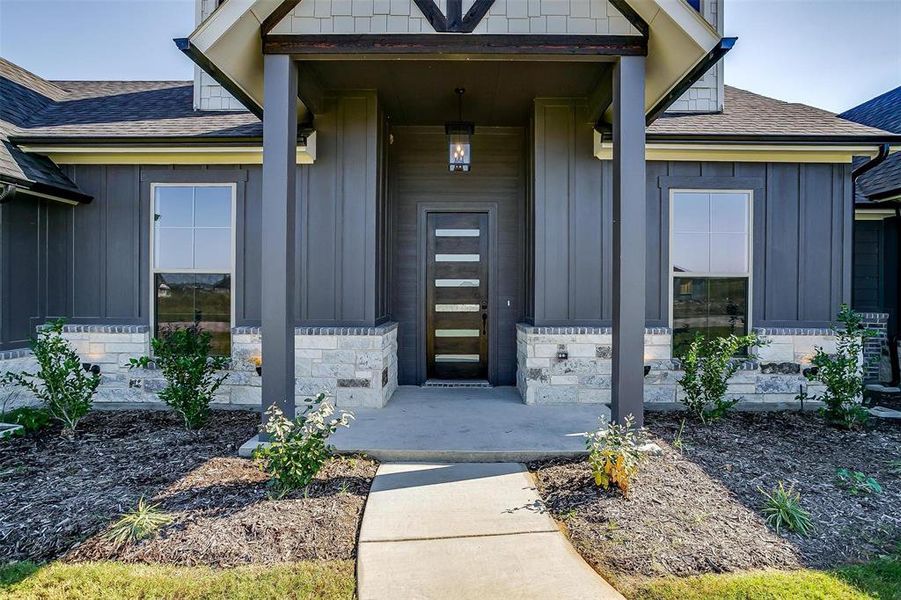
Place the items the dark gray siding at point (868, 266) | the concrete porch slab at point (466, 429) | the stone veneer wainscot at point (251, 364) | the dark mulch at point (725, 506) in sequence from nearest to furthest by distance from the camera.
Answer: the dark mulch at point (725, 506)
the concrete porch slab at point (466, 429)
the stone veneer wainscot at point (251, 364)
the dark gray siding at point (868, 266)

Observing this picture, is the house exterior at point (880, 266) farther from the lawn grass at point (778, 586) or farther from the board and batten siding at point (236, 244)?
the board and batten siding at point (236, 244)

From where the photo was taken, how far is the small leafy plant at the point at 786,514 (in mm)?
2760

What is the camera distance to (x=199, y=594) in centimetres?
220

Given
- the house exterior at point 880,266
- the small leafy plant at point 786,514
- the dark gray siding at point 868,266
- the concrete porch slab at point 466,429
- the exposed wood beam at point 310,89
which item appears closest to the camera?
the small leafy plant at point 786,514

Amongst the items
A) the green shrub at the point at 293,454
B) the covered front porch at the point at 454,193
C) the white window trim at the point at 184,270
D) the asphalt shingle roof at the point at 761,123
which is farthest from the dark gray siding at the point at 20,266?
the asphalt shingle roof at the point at 761,123

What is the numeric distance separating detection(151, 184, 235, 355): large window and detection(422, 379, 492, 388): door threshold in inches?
93.0

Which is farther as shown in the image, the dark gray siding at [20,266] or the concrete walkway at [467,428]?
the dark gray siding at [20,266]

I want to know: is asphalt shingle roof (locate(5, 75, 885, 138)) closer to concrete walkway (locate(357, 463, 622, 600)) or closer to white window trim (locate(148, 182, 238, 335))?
white window trim (locate(148, 182, 238, 335))

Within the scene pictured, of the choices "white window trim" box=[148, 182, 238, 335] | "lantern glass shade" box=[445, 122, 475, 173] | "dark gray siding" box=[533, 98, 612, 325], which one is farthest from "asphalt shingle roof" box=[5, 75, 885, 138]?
"lantern glass shade" box=[445, 122, 475, 173]

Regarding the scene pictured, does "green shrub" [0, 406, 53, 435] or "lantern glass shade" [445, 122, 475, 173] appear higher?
"lantern glass shade" [445, 122, 475, 173]

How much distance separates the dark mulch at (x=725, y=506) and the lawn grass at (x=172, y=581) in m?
1.30

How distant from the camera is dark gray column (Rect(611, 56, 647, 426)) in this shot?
370 cm

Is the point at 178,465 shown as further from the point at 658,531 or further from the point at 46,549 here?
the point at 658,531

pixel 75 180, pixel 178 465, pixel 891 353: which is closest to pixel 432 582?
pixel 178 465
